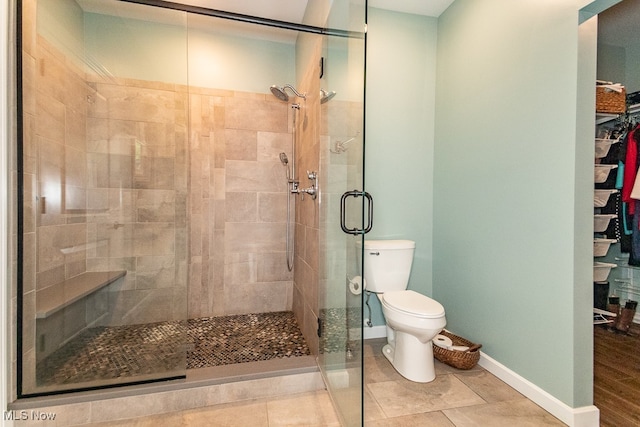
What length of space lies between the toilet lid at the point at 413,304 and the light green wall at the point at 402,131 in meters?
0.47

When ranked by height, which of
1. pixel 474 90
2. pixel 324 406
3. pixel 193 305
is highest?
pixel 474 90

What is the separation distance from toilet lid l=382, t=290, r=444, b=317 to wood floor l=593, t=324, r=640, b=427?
36.0 inches

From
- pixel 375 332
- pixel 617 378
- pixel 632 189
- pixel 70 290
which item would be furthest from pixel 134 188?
pixel 632 189

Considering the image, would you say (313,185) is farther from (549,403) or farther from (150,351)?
(549,403)

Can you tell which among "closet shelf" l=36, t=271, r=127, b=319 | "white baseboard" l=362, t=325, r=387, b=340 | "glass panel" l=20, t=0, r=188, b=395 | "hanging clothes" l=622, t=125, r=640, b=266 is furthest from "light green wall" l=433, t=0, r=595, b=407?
"closet shelf" l=36, t=271, r=127, b=319

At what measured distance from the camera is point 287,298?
2.96 m

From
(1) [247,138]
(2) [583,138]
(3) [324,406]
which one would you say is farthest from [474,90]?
(3) [324,406]

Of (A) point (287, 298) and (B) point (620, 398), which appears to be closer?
(B) point (620, 398)

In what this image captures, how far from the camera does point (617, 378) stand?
184 cm

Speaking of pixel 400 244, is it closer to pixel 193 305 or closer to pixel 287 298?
pixel 287 298

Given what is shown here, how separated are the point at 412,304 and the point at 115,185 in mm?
2142

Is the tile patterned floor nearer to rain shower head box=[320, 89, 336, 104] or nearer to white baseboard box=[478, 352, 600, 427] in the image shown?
white baseboard box=[478, 352, 600, 427]

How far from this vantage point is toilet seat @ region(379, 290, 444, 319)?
172cm

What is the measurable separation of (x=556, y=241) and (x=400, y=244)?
3.09ft
